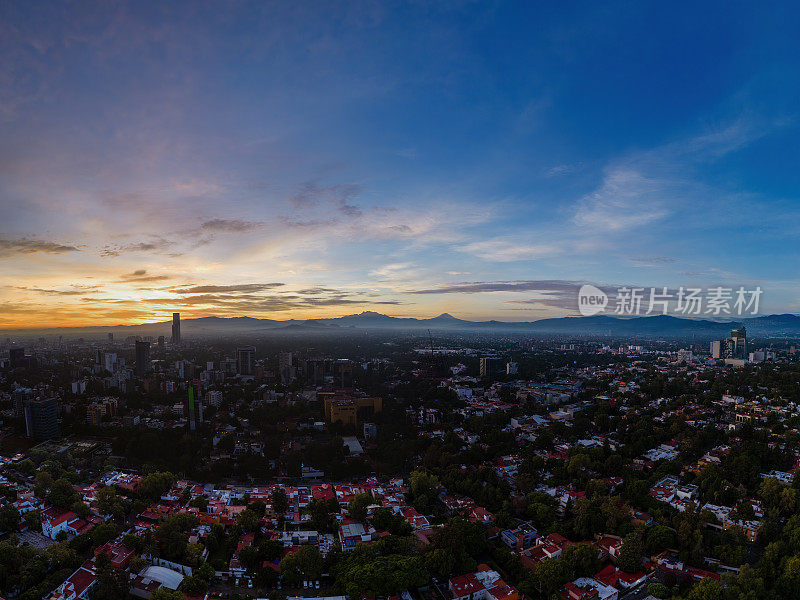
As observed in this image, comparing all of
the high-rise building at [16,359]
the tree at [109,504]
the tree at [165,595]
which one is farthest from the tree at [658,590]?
the high-rise building at [16,359]

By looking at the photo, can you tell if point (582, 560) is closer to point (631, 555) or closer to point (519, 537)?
point (631, 555)

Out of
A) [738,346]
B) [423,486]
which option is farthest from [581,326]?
[423,486]

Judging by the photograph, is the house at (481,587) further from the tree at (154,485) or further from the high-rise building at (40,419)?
the high-rise building at (40,419)

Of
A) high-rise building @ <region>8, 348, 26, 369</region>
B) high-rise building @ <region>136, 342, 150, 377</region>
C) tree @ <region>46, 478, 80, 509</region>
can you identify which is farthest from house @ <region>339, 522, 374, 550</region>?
high-rise building @ <region>8, 348, 26, 369</region>

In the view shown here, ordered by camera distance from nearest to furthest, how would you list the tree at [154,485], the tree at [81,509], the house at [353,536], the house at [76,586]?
the house at [76,586] < the house at [353,536] < the tree at [81,509] < the tree at [154,485]

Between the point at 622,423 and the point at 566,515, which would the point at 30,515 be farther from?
the point at 622,423

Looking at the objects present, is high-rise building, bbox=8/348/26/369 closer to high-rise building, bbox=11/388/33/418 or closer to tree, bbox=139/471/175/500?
high-rise building, bbox=11/388/33/418

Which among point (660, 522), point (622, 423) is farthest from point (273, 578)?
point (622, 423)
